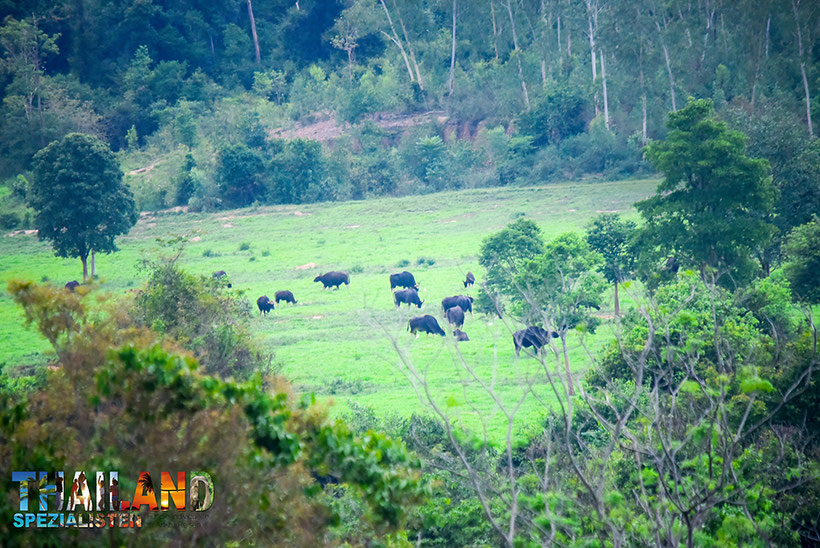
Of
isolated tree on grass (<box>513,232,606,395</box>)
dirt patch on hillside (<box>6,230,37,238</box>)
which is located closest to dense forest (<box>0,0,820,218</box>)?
dirt patch on hillside (<box>6,230,37,238</box>)

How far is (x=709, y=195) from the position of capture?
56.0 feet

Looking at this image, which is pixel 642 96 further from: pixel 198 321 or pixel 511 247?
pixel 198 321

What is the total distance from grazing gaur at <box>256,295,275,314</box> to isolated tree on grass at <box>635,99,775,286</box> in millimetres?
9740

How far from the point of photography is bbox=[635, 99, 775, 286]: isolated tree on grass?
A: 1659 cm

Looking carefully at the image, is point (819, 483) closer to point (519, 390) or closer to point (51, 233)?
point (519, 390)

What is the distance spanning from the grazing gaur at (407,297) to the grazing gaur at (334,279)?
2.87 m

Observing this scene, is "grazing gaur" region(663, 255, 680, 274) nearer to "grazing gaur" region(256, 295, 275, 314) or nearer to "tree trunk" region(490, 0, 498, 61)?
"grazing gaur" region(256, 295, 275, 314)

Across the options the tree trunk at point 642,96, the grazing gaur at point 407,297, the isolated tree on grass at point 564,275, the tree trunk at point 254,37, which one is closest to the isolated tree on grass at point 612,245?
the isolated tree on grass at point 564,275

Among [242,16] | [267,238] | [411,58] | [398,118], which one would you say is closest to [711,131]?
[267,238]

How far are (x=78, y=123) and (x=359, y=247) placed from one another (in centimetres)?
2188

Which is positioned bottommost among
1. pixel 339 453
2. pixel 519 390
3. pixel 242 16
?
pixel 519 390

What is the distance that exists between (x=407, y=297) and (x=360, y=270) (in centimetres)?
448

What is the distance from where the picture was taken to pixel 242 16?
55469 mm

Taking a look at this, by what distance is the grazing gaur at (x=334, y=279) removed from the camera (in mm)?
23328
